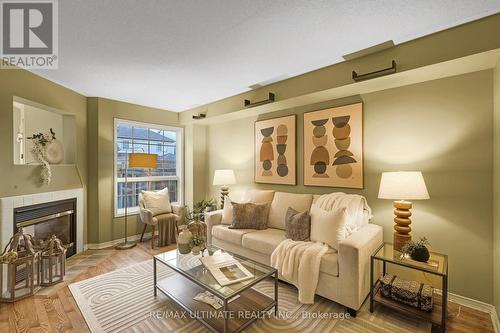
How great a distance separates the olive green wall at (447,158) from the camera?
2111 mm

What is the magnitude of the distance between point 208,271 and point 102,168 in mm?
2884

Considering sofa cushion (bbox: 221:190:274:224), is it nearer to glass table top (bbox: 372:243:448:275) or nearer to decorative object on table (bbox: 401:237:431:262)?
glass table top (bbox: 372:243:448:275)

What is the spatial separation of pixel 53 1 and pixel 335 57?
8.16ft

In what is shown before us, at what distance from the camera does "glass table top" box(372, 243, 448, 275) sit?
1854mm

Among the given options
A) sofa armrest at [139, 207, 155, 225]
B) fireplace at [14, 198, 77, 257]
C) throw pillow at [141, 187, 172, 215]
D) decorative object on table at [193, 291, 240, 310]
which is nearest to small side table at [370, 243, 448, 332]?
decorative object on table at [193, 291, 240, 310]

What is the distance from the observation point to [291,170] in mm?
3455

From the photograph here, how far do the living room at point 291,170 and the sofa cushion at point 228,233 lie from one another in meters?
0.02

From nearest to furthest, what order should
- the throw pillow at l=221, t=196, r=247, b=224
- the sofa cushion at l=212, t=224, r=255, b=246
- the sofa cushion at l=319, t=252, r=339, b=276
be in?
1. the sofa cushion at l=319, t=252, r=339, b=276
2. the sofa cushion at l=212, t=224, r=255, b=246
3. the throw pillow at l=221, t=196, r=247, b=224

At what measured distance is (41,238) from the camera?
120 inches

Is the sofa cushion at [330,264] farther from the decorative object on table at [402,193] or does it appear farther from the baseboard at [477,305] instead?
the baseboard at [477,305]

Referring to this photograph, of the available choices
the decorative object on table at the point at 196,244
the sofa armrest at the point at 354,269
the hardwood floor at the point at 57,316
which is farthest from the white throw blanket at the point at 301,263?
the hardwood floor at the point at 57,316

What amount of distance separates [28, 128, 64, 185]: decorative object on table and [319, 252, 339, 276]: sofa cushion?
356 cm

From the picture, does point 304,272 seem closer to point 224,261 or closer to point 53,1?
point 224,261

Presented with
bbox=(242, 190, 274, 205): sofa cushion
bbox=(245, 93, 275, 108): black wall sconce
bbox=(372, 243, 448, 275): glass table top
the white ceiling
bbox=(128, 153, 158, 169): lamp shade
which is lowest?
bbox=(372, 243, 448, 275): glass table top
